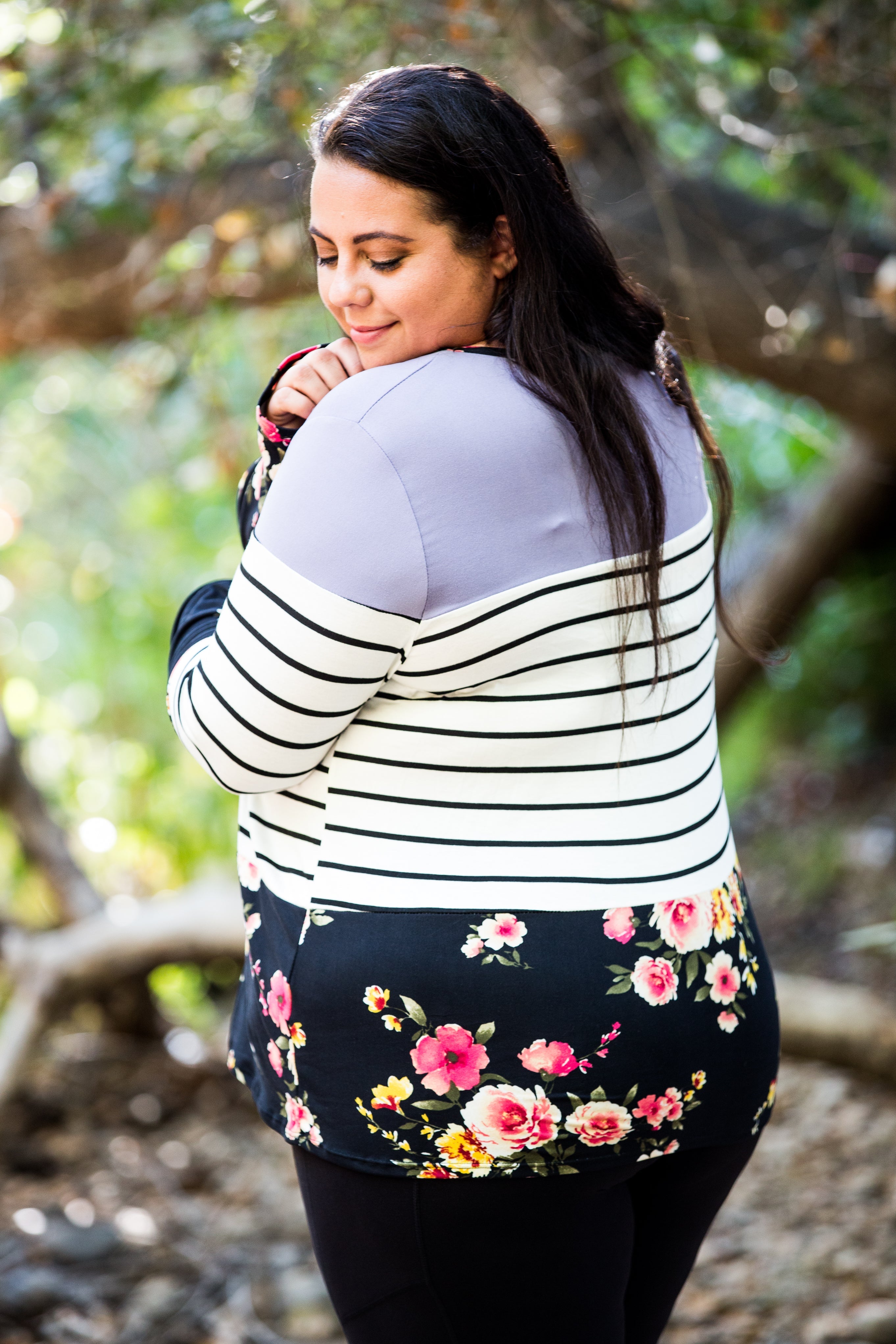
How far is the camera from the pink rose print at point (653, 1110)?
100cm

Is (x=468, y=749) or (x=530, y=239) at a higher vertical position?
(x=530, y=239)

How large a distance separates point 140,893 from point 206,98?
2.70 metres

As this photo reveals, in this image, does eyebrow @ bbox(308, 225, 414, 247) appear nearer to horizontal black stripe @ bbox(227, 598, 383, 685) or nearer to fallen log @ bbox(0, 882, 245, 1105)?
horizontal black stripe @ bbox(227, 598, 383, 685)

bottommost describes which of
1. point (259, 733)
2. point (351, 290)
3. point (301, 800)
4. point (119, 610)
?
point (119, 610)

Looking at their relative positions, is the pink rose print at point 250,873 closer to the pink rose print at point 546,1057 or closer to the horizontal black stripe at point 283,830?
the horizontal black stripe at point 283,830

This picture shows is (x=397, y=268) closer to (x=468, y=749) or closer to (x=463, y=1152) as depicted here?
(x=468, y=749)

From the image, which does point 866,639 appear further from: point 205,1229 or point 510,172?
point 510,172

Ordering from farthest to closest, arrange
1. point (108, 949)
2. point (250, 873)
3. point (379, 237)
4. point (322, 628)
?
1. point (108, 949)
2. point (250, 873)
3. point (379, 237)
4. point (322, 628)

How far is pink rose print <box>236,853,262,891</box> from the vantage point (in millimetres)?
1097

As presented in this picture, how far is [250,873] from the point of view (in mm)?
1113

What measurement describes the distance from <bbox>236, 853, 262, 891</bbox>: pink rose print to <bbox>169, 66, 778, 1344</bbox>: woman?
0.03m

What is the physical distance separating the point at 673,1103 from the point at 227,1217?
175cm

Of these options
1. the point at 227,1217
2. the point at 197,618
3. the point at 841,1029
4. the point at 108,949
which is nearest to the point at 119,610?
the point at 108,949

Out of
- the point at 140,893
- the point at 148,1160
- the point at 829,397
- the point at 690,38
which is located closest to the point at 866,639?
the point at 829,397
